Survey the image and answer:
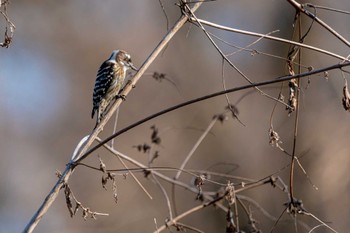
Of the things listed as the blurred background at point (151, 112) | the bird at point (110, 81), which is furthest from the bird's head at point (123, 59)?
the blurred background at point (151, 112)

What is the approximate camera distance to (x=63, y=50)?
1430 cm

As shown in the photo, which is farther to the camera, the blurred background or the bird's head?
the blurred background

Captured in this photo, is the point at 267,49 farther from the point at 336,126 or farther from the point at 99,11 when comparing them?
the point at 99,11

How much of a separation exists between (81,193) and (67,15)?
4.40m

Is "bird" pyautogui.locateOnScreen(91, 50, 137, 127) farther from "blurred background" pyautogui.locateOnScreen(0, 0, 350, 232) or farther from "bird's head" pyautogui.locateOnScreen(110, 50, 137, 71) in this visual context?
"blurred background" pyautogui.locateOnScreen(0, 0, 350, 232)

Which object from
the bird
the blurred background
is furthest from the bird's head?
the blurred background

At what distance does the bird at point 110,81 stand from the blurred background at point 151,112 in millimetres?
5450

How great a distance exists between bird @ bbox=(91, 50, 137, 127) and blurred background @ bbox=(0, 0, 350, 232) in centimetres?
545

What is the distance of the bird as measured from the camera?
15.7 ft

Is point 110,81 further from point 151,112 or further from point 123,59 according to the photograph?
point 151,112

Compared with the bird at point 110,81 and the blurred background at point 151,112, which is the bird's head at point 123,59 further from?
the blurred background at point 151,112

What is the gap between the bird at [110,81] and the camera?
4.78 m

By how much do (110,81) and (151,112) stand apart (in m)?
7.12

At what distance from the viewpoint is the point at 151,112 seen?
12102mm
